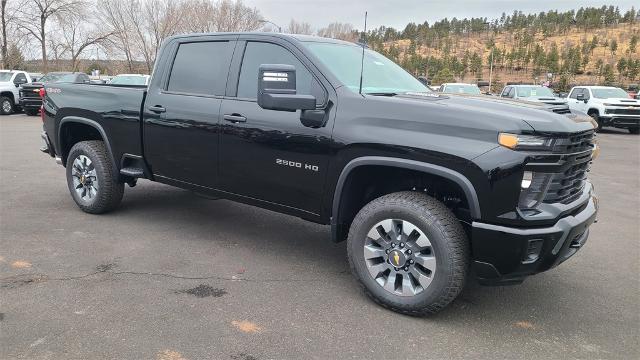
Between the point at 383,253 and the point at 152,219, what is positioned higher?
the point at 383,253

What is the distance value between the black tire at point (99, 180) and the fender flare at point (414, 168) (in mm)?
2897

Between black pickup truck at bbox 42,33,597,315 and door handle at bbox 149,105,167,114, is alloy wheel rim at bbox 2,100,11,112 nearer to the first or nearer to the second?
black pickup truck at bbox 42,33,597,315

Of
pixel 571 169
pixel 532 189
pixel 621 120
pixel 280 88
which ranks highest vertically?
pixel 280 88

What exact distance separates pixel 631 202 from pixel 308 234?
503 centimetres

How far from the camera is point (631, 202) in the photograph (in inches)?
289

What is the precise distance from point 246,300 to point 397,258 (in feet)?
3.72

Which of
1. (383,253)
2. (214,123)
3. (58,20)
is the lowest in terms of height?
(383,253)

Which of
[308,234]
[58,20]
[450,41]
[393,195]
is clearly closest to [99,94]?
[308,234]

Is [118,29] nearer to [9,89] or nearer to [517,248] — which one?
[9,89]

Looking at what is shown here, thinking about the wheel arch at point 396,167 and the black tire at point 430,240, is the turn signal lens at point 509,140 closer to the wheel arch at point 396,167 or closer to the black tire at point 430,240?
the wheel arch at point 396,167

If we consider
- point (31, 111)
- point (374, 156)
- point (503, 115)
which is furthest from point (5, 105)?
point (503, 115)

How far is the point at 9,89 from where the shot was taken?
21062 millimetres

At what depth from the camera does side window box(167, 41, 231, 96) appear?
4559mm

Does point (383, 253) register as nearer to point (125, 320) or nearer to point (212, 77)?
point (125, 320)
